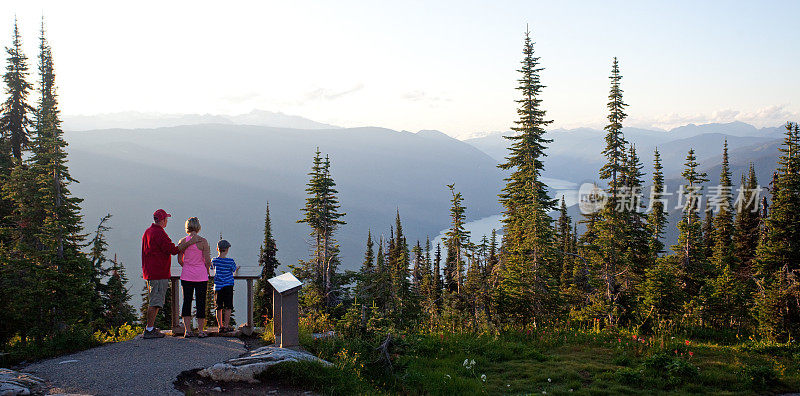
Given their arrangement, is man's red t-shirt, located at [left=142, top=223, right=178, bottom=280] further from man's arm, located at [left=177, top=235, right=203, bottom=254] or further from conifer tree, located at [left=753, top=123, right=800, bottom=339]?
conifer tree, located at [left=753, top=123, right=800, bottom=339]

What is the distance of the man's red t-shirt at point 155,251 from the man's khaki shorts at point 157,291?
14cm

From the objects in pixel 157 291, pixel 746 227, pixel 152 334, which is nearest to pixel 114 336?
pixel 152 334

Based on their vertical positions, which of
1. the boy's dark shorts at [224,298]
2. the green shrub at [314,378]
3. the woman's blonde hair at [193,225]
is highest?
the woman's blonde hair at [193,225]

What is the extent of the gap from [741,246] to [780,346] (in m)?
41.7

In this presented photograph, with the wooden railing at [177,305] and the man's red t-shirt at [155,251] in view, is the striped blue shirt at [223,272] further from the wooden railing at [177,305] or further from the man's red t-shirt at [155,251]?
the man's red t-shirt at [155,251]

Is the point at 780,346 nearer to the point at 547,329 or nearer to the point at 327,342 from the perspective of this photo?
the point at 547,329

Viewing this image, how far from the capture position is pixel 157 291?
10125 mm

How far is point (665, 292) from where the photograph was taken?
65.6ft

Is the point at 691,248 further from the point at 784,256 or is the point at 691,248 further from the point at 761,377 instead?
the point at 761,377

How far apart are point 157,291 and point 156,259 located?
0.73 meters

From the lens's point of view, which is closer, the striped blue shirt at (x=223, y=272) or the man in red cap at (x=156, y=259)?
the man in red cap at (x=156, y=259)

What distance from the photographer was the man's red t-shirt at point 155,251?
9891 mm

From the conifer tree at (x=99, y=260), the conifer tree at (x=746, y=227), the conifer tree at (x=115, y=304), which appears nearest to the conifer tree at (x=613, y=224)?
the conifer tree at (x=99, y=260)

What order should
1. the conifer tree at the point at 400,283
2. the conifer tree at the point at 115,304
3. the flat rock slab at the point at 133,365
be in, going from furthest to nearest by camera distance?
the conifer tree at the point at 115,304 < the conifer tree at the point at 400,283 < the flat rock slab at the point at 133,365
